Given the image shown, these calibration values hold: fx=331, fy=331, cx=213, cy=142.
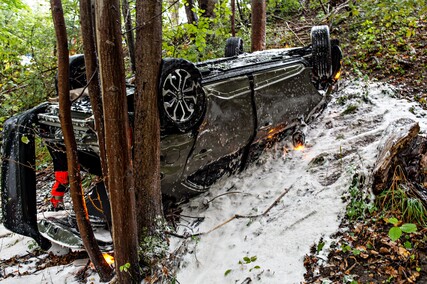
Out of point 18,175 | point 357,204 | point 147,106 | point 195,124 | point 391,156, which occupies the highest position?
point 147,106

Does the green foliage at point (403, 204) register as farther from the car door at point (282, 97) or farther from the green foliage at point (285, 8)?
the green foliage at point (285, 8)

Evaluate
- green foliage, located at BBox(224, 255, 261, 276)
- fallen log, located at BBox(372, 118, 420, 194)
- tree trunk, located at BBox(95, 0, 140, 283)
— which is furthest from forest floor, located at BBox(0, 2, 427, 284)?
tree trunk, located at BBox(95, 0, 140, 283)

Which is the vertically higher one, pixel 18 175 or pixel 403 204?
pixel 18 175

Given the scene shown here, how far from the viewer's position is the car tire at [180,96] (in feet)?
9.71

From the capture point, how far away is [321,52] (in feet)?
17.0

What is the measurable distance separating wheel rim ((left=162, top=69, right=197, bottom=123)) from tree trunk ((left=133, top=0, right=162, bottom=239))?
12cm

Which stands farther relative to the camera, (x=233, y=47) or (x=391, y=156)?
(x=233, y=47)

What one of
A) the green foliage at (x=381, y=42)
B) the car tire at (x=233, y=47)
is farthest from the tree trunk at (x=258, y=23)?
the green foliage at (x=381, y=42)

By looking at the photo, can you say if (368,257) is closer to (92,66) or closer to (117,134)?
(117,134)

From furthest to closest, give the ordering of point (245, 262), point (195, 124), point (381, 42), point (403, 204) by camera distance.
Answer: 1. point (381, 42)
2. point (195, 124)
3. point (245, 262)
4. point (403, 204)

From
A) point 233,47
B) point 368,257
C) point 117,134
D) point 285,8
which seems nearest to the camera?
point 117,134

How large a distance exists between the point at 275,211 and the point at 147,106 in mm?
1884

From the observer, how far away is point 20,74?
812 cm

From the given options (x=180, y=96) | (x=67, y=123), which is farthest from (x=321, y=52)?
(x=67, y=123)
